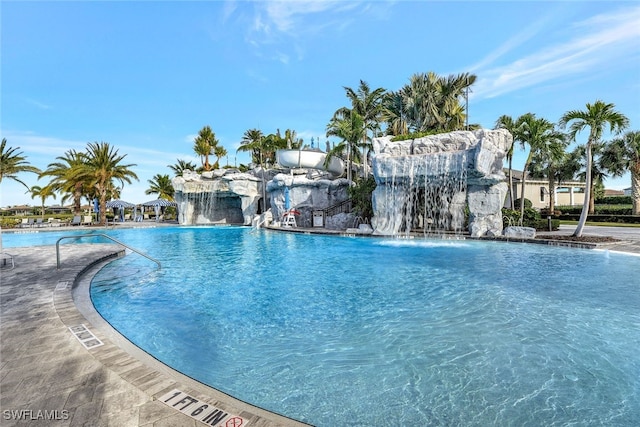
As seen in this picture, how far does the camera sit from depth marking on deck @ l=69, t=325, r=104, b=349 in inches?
157

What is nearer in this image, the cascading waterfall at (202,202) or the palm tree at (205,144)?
the cascading waterfall at (202,202)

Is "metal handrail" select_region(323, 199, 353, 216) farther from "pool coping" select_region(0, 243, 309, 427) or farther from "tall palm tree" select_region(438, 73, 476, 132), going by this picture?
"pool coping" select_region(0, 243, 309, 427)

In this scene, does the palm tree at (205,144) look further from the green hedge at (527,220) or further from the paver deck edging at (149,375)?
the paver deck edging at (149,375)

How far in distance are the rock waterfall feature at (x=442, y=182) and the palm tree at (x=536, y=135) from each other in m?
3.32

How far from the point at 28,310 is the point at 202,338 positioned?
3.10 metres

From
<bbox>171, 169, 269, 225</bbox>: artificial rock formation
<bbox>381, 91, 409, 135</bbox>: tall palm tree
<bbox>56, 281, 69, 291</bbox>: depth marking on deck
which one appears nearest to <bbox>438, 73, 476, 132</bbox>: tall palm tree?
<bbox>381, 91, 409, 135</bbox>: tall palm tree

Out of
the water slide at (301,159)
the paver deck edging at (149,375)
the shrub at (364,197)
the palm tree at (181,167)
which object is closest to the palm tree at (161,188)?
the palm tree at (181,167)

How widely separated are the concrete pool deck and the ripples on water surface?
0.62 meters

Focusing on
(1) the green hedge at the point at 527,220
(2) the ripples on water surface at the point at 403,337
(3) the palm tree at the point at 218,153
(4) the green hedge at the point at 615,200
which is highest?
(3) the palm tree at the point at 218,153

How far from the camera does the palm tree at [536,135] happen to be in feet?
65.9

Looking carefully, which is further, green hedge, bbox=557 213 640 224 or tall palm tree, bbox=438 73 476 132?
tall palm tree, bbox=438 73 476 132

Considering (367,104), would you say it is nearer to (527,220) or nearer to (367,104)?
(367,104)

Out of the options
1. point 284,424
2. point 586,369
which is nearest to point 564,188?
point 586,369

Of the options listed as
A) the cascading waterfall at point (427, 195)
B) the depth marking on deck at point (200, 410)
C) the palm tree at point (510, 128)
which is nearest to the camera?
the depth marking on deck at point (200, 410)
